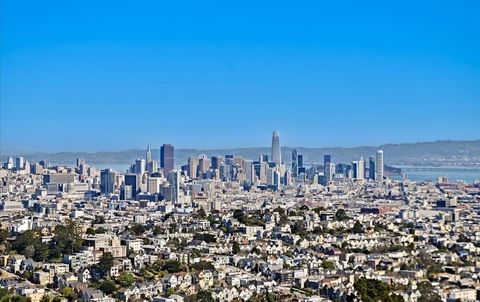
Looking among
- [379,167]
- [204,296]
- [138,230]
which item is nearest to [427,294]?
[204,296]

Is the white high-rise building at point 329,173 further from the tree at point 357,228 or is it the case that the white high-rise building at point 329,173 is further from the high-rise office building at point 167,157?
the tree at point 357,228

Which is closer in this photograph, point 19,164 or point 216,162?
point 19,164

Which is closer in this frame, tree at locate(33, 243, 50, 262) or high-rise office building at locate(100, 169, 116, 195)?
tree at locate(33, 243, 50, 262)

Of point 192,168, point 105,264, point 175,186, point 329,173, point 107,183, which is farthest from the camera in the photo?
point 329,173

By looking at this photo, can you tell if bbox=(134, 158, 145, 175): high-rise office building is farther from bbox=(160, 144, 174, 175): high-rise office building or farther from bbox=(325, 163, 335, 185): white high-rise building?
bbox=(325, 163, 335, 185): white high-rise building

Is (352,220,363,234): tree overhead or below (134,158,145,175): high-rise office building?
below

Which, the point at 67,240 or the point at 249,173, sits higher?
the point at 249,173

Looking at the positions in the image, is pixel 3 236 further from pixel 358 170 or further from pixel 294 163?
pixel 294 163

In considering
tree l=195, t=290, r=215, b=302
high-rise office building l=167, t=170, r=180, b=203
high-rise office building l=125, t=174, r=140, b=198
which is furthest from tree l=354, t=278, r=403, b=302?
high-rise office building l=125, t=174, r=140, b=198

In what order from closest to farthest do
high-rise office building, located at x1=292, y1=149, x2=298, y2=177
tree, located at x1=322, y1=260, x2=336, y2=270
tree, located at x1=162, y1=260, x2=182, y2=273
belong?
tree, located at x1=162, y1=260, x2=182, y2=273 → tree, located at x1=322, y1=260, x2=336, y2=270 → high-rise office building, located at x1=292, y1=149, x2=298, y2=177
